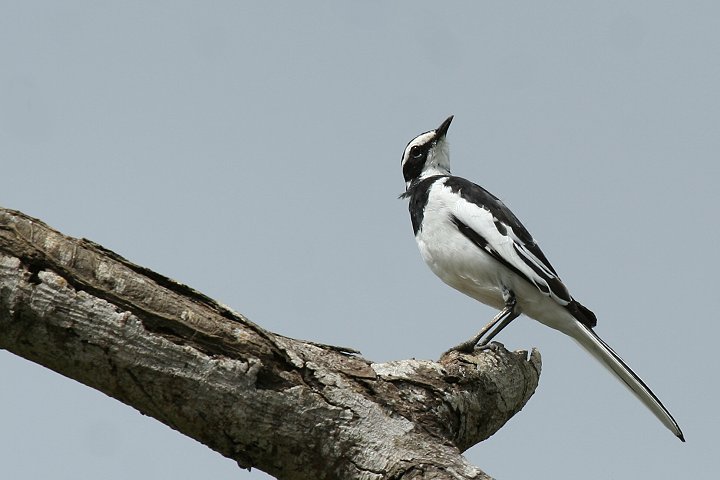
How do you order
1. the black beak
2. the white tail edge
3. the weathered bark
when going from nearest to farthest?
1. the weathered bark
2. the white tail edge
3. the black beak

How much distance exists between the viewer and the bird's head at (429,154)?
10844mm

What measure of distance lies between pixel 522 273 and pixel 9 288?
5.44 meters

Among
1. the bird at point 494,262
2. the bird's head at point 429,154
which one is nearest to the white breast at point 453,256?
the bird at point 494,262

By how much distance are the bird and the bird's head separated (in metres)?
1.65

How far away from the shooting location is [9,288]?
397cm

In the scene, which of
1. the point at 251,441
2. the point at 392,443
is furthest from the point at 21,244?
the point at 392,443

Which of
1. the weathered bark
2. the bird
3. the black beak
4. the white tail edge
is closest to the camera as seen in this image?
the weathered bark

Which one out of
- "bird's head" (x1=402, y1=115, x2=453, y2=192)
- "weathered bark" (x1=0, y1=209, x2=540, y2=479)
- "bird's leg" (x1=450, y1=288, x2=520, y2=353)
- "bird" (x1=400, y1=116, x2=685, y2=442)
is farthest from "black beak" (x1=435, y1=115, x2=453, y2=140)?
"weathered bark" (x1=0, y1=209, x2=540, y2=479)

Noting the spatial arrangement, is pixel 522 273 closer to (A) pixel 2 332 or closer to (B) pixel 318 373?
(B) pixel 318 373

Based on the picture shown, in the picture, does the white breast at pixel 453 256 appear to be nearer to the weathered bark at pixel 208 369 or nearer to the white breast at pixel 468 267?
the white breast at pixel 468 267

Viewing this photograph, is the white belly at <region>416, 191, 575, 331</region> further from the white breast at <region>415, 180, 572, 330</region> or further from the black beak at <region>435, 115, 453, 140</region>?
the black beak at <region>435, 115, 453, 140</region>

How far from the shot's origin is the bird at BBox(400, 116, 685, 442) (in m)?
8.38

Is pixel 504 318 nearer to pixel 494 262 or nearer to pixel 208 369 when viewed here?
pixel 494 262

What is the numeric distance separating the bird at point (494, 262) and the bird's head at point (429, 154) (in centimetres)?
165
